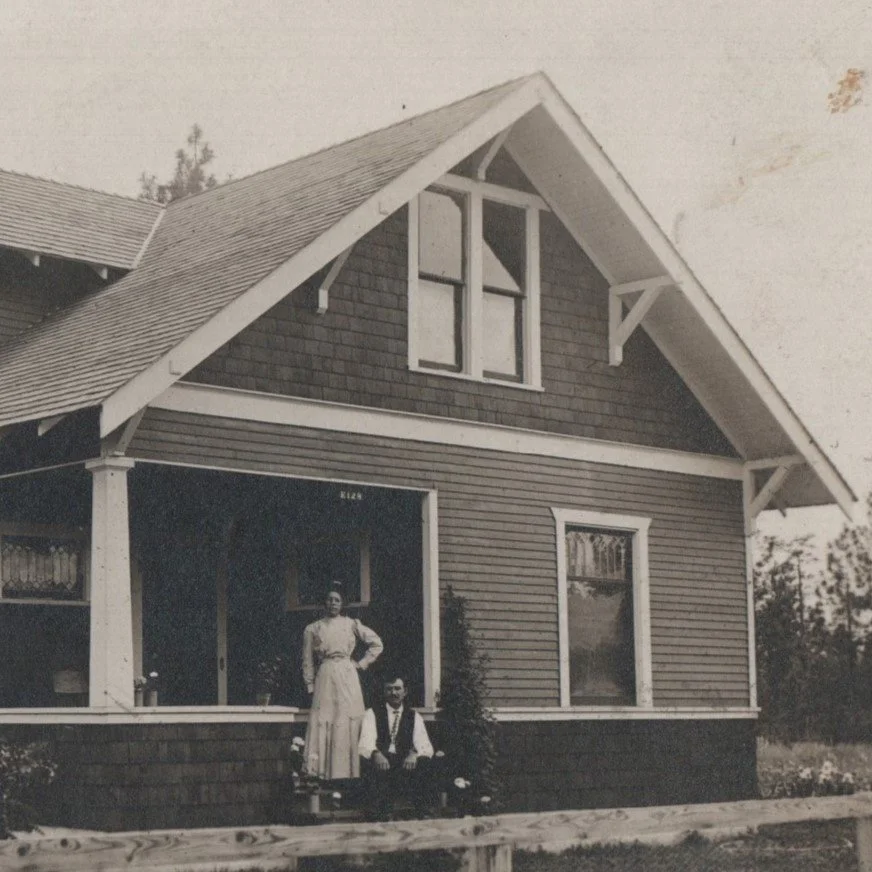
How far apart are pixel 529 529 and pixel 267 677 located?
295 cm

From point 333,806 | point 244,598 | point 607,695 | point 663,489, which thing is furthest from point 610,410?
point 333,806

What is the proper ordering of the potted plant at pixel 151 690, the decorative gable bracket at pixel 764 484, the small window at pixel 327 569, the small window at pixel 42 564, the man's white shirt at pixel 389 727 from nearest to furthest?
the man's white shirt at pixel 389 727, the potted plant at pixel 151 690, the small window at pixel 42 564, the small window at pixel 327 569, the decorative gable bracket at pixel 764 484

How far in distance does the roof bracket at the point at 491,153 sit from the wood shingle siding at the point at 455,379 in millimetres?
983

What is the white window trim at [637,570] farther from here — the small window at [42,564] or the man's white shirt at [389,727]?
the small window at [42,564]

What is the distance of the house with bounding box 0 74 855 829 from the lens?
13969mm

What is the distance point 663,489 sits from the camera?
57.7 ft

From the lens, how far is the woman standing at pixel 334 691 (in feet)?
46.2

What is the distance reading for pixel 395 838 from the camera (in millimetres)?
9328

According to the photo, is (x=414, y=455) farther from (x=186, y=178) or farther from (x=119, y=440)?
(x=186, y=178)

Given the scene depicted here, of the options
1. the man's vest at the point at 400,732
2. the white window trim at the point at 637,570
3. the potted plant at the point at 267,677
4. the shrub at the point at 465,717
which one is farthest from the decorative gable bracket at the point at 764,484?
the man's vest at the point at 400,732

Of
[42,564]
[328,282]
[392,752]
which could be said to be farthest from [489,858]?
[42,564]

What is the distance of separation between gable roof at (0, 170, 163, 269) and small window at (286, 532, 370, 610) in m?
3.46

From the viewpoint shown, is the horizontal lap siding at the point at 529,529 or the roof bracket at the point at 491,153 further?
the roof bracket at the point at 491,153

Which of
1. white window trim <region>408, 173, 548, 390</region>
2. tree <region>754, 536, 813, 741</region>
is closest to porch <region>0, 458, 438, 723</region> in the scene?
white window trim <region>408, 173, 548, 390</region>
